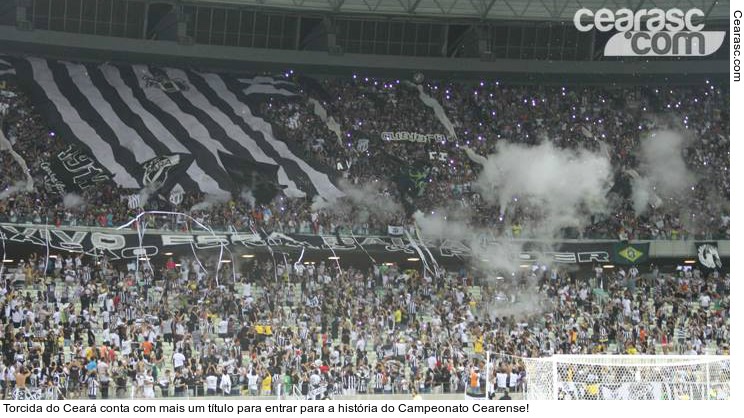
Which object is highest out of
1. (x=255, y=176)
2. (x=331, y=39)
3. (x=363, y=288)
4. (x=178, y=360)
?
(x=331, y=39)

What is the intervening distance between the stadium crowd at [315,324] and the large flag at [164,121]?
15.7 feet

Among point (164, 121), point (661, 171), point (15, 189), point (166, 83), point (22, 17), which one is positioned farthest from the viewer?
point (166, 83)

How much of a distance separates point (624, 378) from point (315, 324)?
40.4 ft

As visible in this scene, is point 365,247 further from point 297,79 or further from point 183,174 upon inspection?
point 297,79

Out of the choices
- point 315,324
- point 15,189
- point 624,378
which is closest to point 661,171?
point 315,324

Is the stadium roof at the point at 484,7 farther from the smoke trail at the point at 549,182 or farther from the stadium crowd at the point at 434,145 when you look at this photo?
the smoke trail at the point at 549,182

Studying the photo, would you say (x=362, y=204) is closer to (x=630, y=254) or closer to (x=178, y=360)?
(x=630, y=254)

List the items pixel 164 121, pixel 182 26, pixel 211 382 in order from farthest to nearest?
1. pixel 182 26
2. pixel 164 121
3. pixel 211 382

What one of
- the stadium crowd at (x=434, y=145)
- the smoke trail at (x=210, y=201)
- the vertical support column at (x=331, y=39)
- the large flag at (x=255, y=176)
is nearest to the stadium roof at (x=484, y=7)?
the vertical support column at (x=331, y=39)

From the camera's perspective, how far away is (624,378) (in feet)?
49.7

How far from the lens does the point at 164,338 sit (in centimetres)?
2448

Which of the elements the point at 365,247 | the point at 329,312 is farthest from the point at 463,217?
the point at 329,312

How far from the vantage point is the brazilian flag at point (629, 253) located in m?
33.3

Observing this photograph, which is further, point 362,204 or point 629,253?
point 362,204
